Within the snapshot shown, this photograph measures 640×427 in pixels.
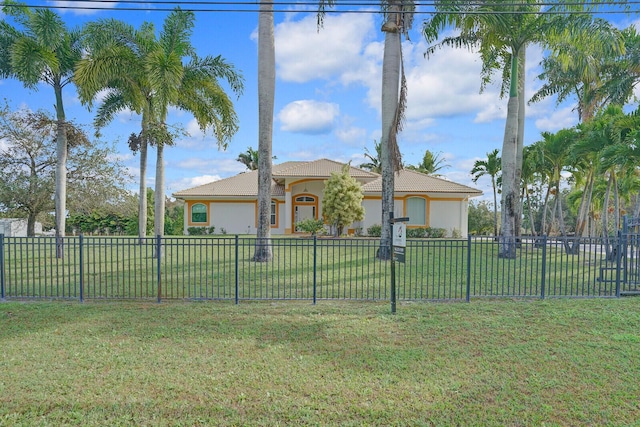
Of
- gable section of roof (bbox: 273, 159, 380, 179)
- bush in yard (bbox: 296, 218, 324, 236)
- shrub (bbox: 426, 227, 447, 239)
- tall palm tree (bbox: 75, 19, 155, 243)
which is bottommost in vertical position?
shrub (bbox: 426, 227, 447, 239)

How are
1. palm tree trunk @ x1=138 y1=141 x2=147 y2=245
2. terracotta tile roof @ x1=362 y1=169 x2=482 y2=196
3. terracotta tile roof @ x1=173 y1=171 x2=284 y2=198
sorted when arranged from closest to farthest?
palm tree trunk @ x1=138 y1=141 x2=147 y2=245, terracotta tile roof @ x1=362 y1=169 x2=482 y2=196, terracotta tile roof @ x1=173 y1=171 x2=284 y2=198

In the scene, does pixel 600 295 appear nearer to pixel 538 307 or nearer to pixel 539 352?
pixel 538 307

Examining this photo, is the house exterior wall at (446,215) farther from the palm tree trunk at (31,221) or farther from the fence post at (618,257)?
the palm tree trunk at (31,221)

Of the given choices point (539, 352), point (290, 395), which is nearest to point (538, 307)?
point (539, 352)

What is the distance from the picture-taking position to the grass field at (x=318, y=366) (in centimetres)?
404

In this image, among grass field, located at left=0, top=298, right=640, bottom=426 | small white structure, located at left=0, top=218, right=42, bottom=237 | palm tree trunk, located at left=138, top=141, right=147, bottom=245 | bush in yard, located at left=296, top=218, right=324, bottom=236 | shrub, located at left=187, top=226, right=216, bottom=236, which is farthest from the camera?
shrub, located at left=187, top=226, right=216, bottom=236

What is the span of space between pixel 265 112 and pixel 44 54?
24.9ft

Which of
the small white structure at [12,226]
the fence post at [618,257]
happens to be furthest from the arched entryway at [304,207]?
the fence post at [618,257]

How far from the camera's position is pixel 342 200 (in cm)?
2441

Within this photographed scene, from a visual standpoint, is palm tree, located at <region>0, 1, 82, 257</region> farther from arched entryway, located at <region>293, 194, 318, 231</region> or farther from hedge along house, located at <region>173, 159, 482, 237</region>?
arched entryway, located at <region>293, 194, 318, 231</region>

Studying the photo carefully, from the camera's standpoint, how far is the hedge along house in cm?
2811

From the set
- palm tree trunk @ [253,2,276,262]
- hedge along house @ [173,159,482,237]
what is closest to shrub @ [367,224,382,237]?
hedge along house @ [173,159,482,237]

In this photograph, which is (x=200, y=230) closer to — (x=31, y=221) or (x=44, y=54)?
(x=31, y=221)

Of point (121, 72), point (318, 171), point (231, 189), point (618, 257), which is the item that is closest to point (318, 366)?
point (618, 257)
